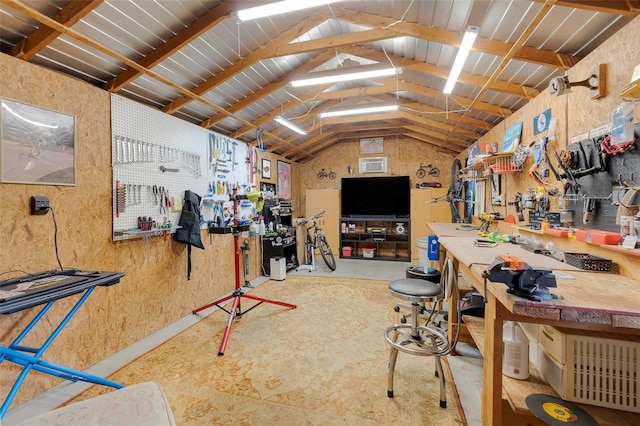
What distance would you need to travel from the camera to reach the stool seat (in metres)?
1.89

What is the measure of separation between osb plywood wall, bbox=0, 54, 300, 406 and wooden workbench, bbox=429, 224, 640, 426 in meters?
3.03

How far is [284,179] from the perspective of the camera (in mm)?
6773

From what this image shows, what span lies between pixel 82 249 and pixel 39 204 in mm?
509

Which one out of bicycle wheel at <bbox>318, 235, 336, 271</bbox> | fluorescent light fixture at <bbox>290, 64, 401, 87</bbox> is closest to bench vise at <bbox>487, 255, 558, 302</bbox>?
fluorescent light fixture at <bbox>290, 64, 401, 87</bbox>

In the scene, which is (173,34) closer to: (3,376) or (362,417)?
(3,376)

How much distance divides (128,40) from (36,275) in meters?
2.00

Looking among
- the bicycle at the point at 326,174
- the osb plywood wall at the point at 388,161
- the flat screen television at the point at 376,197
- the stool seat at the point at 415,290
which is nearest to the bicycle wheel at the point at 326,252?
the flat screen television at the point at 376,197

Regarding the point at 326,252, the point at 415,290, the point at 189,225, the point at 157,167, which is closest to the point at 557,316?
the point at 415,290

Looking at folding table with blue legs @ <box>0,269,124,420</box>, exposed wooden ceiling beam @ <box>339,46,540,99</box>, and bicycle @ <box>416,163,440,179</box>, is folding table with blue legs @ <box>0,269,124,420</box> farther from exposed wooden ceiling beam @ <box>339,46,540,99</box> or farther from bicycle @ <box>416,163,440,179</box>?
bicycle @ <box>416,163,440,179</box>

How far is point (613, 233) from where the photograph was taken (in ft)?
5.49

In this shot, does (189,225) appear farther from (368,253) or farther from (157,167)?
(368,253)

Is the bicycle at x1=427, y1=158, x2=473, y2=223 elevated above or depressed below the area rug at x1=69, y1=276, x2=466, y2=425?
above

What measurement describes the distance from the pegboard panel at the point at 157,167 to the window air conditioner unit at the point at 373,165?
3.94m

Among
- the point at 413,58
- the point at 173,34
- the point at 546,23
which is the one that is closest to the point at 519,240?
the point at 546,23
